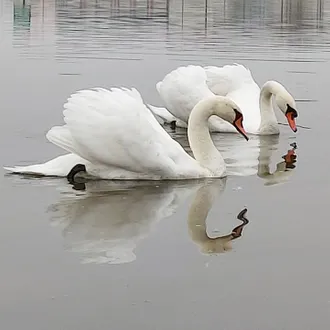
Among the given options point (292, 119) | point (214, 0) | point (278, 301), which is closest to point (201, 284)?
point (278, 301)

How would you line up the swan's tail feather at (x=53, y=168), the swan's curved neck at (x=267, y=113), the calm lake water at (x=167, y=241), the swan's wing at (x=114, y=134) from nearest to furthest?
1. the calm lake water at (x=167, y=241)
2. the swan's wing at (x=114, y=134)
3. the swan's tail feather at (x=53, y=168)
4. the swan's curved neck at (x=267, y=113)

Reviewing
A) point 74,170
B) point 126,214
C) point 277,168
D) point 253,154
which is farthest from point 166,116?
point 126,214

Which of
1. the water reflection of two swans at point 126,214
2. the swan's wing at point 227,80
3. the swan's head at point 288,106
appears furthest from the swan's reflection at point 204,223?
the swan's wing at point 227,80

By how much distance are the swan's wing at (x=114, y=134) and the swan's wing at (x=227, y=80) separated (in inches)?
203

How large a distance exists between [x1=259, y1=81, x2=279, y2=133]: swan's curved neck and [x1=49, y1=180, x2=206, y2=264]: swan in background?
3507 millimetres

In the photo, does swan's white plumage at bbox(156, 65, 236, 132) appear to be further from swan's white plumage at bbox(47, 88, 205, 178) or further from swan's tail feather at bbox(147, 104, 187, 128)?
swan's white plumage at bbox(47, 88, 205, 178)

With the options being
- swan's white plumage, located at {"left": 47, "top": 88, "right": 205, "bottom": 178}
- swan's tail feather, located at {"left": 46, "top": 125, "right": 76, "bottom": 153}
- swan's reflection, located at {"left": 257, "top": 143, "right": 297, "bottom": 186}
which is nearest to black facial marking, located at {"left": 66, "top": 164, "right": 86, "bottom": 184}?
swan's white plumage, located at {"left": 47, "top": 88, "right": 205, "bottom": 178}

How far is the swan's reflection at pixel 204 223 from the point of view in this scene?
22.4ft

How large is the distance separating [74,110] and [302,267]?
9.99 ft

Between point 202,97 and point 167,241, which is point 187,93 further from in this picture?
point 167,241

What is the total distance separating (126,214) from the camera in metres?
7.65

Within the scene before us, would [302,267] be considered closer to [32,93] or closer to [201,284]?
[201,284]

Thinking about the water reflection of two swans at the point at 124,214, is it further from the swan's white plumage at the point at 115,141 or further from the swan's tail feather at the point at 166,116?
the swan's tail feather at the point at 166,116

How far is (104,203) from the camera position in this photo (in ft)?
26.3
